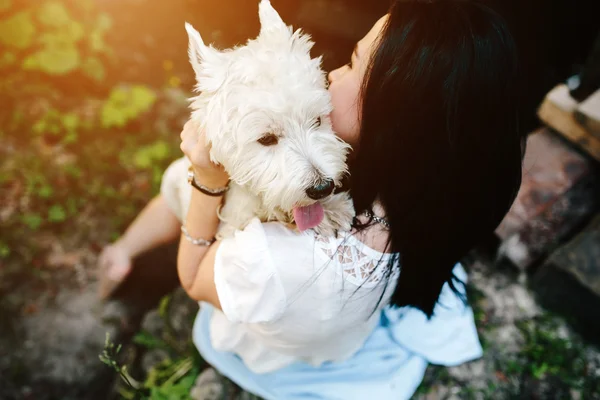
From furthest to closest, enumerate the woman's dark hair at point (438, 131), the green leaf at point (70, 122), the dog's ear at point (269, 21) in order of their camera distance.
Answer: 1. the green leaf at point (70, 122)
2. the dog's ear at point (269, 21)
3. the woman's dark hair at point (438, 131)

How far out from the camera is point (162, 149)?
3.74 m

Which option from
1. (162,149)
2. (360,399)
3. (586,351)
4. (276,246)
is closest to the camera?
(276,246)

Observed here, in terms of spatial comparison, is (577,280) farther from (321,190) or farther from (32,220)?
(32,220)

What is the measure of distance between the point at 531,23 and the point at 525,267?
187cm

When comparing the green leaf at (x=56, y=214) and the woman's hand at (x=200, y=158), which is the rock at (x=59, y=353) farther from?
the woman's hand at (x=200, y=158)

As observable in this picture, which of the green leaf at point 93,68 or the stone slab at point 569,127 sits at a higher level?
the green leaf at point 93,68

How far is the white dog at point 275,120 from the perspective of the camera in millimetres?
1401

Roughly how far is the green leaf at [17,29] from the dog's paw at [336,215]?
3.71m

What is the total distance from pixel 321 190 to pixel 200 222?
0.63 meters

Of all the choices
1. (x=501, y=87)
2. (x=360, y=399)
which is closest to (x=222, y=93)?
(x=501, y=87)

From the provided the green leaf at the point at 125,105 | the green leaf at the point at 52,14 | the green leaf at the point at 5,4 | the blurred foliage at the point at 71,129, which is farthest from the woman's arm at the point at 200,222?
the green leaf at the point at 5,4

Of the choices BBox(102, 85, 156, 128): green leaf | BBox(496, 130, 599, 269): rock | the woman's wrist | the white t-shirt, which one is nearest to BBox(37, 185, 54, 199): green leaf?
BBox(102, 85, 156, 128): green leaf

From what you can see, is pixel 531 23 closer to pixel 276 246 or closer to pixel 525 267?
pixel 525 267

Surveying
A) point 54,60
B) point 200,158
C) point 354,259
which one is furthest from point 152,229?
point 54,60
